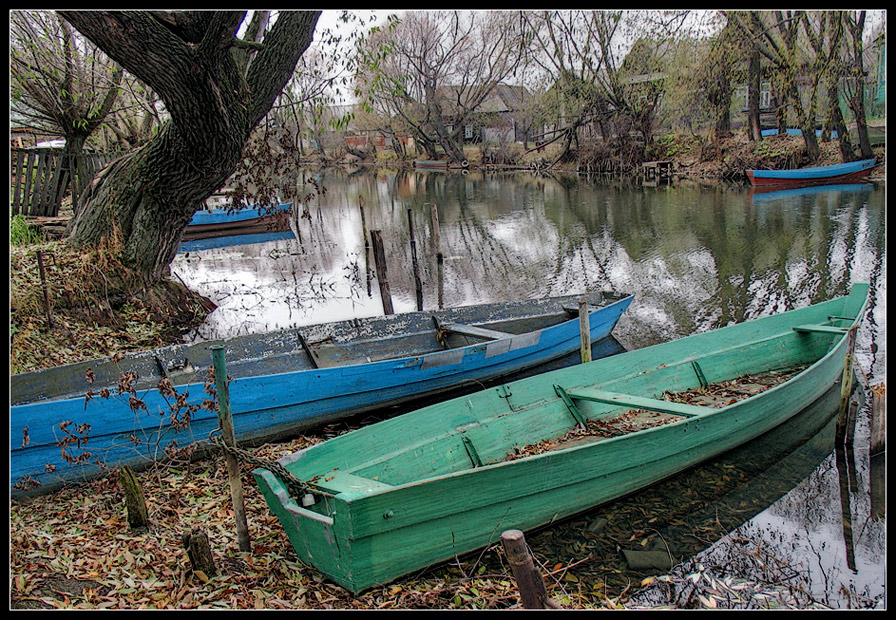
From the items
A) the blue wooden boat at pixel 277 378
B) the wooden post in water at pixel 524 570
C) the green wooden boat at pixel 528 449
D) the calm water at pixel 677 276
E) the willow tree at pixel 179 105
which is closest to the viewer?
the wooden post in water at pixel 524 570

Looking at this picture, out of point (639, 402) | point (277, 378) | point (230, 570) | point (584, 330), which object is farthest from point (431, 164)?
point (230, 570)

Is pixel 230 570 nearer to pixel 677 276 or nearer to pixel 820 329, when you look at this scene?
pixel 820 329

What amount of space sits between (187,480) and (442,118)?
46.1 m

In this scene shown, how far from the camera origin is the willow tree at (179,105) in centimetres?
759

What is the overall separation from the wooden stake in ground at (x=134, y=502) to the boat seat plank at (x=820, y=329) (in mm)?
7906

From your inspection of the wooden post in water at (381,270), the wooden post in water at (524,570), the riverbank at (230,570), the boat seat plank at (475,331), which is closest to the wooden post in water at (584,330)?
the boat seat plank at (475,331)

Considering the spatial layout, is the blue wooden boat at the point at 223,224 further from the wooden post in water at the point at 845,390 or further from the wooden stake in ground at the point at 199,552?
the wooden stake in ground at the point at 199,552

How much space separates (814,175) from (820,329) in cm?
2027

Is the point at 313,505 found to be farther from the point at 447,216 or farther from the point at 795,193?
the point at 795,193

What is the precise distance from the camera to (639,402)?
6.69 meters

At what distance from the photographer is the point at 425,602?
181 inches
